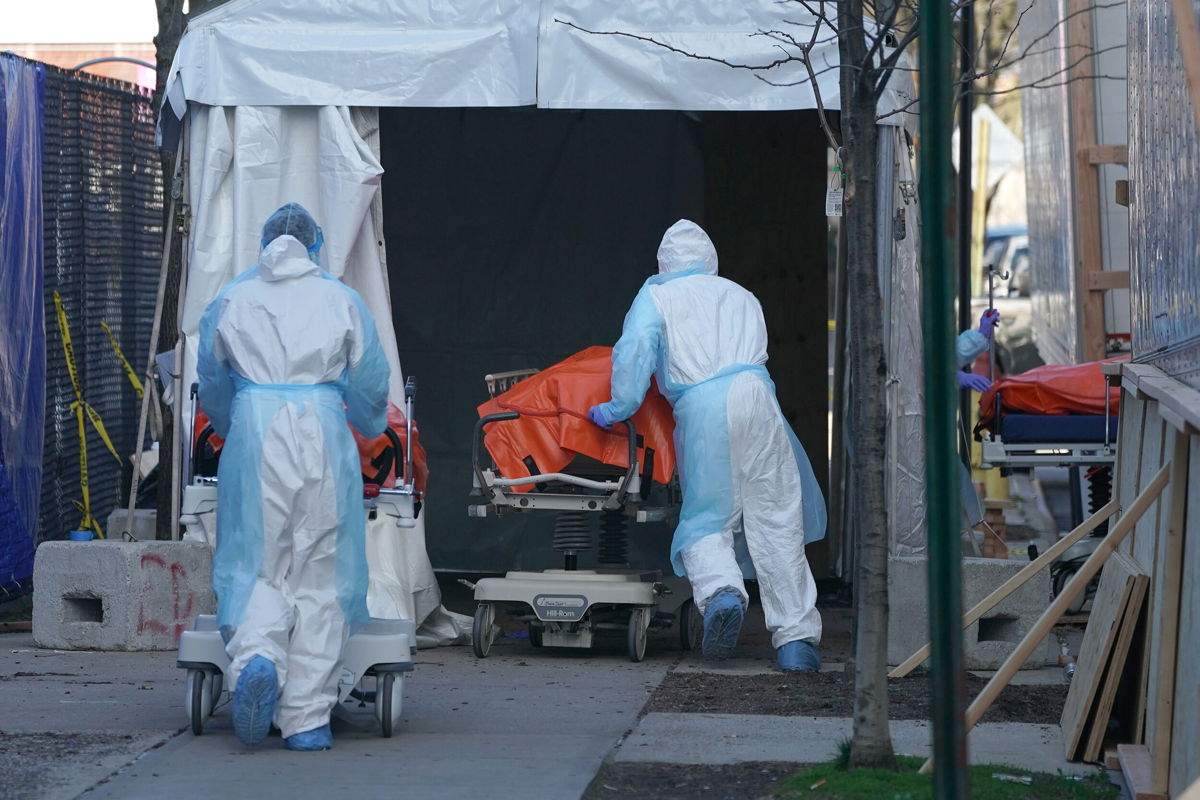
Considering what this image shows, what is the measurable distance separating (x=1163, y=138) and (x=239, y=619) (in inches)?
141

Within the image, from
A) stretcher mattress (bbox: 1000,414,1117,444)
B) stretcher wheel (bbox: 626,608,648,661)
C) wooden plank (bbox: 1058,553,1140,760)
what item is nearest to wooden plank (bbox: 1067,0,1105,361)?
stretcher mattress (bbox: 1000,414,1117,444)

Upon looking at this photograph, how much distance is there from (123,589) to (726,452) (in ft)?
9.20

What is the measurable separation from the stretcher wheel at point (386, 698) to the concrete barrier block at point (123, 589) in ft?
7.04

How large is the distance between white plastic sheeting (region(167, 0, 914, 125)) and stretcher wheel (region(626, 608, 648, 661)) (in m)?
2.32

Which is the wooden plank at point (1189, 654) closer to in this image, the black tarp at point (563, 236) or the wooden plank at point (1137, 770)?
the wooden plank at point (1137, 770)

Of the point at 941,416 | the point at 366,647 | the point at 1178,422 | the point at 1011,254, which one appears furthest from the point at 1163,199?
the point at 1011,254

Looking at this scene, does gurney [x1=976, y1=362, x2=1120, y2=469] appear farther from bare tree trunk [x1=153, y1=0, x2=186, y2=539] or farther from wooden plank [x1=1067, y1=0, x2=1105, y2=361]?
bare tree trunk [x1=153, y1=0, x2=186, y2=539]

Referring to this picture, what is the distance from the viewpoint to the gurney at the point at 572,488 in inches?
289

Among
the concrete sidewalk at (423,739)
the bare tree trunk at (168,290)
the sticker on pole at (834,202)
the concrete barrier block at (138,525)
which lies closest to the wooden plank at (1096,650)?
the concrete sidewalk at (423,739)

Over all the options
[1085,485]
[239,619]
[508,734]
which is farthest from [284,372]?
[1085,485]

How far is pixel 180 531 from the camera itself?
8062 millimetres

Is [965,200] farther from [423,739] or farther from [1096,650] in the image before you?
[423,739]

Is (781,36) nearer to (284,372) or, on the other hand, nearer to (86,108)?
(284,372)

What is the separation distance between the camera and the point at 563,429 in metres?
7.44
